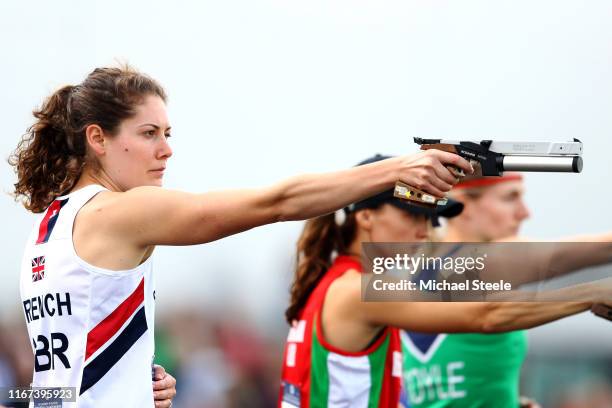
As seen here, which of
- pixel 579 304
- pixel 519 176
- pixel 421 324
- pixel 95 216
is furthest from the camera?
pixel 519 176

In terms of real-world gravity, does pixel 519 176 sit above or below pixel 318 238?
above

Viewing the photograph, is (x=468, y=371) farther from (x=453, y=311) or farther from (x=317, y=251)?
(x=453, y=311)

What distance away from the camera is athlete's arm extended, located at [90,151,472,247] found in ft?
12.5

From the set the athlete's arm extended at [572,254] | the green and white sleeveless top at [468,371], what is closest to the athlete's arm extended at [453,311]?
the athlete's arm extended at [572,254]

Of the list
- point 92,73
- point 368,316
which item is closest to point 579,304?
point 368,316

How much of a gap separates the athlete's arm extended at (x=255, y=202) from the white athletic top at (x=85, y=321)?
0.57 ft

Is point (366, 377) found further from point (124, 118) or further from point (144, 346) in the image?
point (124, 118)

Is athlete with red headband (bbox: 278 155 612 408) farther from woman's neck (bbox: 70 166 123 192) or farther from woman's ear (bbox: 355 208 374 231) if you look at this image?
woman's neck (bbox: 70 166 123 192)

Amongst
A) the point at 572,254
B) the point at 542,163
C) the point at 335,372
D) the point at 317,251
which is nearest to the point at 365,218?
the point at 317,251

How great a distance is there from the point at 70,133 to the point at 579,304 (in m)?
2.16

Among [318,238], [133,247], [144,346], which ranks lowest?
[144,346]

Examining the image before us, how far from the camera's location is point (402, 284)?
5164mm

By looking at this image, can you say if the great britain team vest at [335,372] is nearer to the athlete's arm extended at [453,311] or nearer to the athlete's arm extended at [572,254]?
the athlete's arm extended at [453,311]

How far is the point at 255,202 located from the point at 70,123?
828 mm
